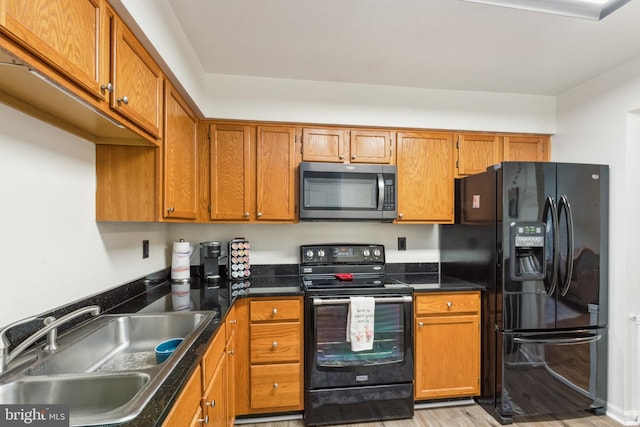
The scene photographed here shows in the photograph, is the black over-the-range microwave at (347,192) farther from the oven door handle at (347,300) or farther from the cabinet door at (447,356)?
the cabinet door at (447,356)

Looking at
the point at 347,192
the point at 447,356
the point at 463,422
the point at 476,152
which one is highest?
the point at 476,152

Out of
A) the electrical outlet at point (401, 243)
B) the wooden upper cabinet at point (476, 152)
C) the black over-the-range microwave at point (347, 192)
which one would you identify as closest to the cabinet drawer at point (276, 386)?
the black over-the-range microwave at point (347, 192)

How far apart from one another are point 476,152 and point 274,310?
80.7 inches

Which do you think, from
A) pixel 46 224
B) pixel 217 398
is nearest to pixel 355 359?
pixel 217 398

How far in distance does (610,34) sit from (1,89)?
9.51 ft

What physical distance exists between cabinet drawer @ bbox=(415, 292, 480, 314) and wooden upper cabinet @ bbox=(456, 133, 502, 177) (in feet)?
3.25

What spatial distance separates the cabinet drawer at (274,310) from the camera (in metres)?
2.04

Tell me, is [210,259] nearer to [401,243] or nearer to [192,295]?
[192,295]

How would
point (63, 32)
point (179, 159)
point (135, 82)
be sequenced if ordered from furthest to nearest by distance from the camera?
point (179, 159) < point (135, 82) < point (63, 32)

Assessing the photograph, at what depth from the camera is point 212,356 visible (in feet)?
4.38

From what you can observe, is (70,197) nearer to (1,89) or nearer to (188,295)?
(1,89)

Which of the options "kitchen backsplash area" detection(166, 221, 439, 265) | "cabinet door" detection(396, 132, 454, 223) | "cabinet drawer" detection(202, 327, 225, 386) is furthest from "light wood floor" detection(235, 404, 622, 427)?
"cabinet door" detection(396, 132, 454, 223)

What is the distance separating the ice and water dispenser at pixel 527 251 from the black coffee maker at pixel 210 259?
2.09 m

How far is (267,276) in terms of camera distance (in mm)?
2596
